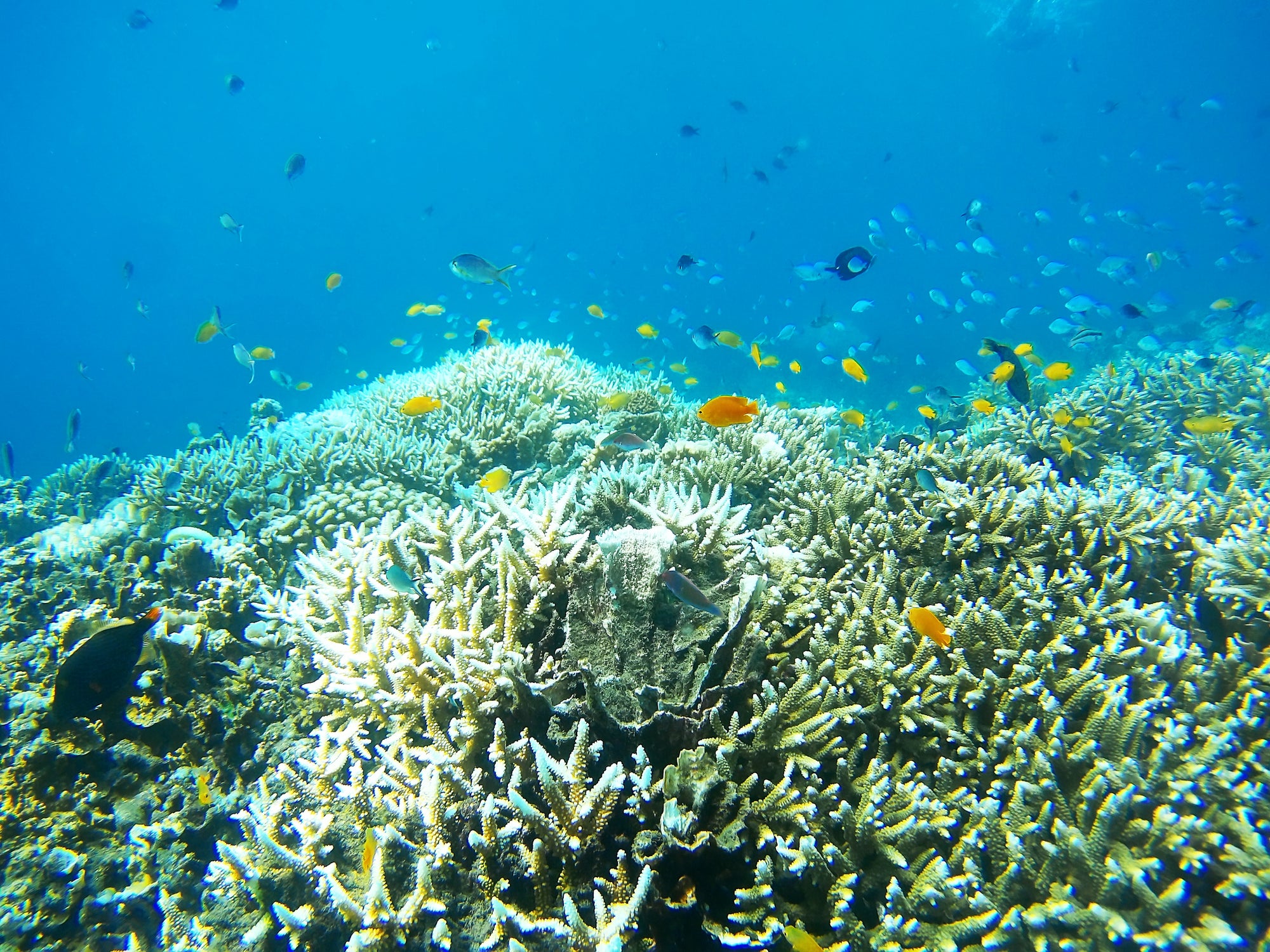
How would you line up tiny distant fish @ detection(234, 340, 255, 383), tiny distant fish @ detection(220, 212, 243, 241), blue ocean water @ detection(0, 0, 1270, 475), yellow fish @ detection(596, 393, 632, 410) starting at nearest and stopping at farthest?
yellow fish @ detection(596, 393, 632, 410)
tiny distant fish @ detection(234, 340, 255, 383)
tiny distant fish @ detection(220, 212, 243, 241)
blue ocean water @ detection(0, 0, 1270, 475)

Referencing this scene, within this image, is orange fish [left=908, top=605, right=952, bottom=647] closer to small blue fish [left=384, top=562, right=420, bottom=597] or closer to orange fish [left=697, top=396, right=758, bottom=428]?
orange fish [left=697, top=396, right=758, bottom=428]

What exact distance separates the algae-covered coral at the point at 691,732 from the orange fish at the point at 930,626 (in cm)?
11

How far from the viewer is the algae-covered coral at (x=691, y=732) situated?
209cm

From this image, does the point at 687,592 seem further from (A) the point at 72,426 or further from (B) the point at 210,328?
(A) the point at 72,426

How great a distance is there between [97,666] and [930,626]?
4860mm

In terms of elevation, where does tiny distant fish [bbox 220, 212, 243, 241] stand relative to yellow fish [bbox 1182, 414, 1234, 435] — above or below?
above

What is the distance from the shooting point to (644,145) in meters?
112

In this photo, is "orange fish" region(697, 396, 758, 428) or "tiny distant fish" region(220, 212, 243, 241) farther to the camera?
"tiny distant fish" region(220, 212, 243, 241)

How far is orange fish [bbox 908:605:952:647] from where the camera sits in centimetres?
286

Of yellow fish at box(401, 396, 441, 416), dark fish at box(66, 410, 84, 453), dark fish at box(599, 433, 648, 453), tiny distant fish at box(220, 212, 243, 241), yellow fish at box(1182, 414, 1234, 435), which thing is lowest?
dark fish at box(599, 433, 648, 453)

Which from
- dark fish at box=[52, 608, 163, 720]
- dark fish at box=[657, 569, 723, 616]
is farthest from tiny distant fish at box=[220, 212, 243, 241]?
dark fish at box=[657, 569, 723, 616]

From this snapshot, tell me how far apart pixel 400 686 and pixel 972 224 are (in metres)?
16.7

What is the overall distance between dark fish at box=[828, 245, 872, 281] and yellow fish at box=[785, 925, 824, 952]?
6.70 meters

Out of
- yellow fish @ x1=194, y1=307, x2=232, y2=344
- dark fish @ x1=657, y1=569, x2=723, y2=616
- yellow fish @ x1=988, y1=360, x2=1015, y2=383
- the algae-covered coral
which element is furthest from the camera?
yellow fish @ x1=194, y1=307, x2=232, y2=344
